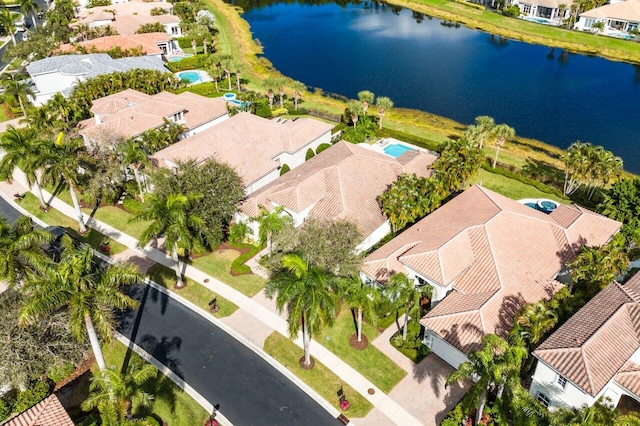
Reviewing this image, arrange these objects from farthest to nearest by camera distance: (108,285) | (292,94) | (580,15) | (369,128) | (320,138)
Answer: (580,15)
(292,94)
(369,128)
(320,138)
(108,285)

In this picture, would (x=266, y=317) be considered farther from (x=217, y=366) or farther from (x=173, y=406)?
(x=173, y=406)

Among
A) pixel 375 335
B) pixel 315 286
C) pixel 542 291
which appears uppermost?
pixel 315 286

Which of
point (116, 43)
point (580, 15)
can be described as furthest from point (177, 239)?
point (580, 15)

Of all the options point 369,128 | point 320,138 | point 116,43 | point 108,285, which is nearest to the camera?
point 108,285

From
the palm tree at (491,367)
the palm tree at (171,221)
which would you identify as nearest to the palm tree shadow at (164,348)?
the palm tree at (171,221)

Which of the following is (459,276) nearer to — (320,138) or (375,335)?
(375,335)

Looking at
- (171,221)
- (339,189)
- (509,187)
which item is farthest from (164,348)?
(509,187)
